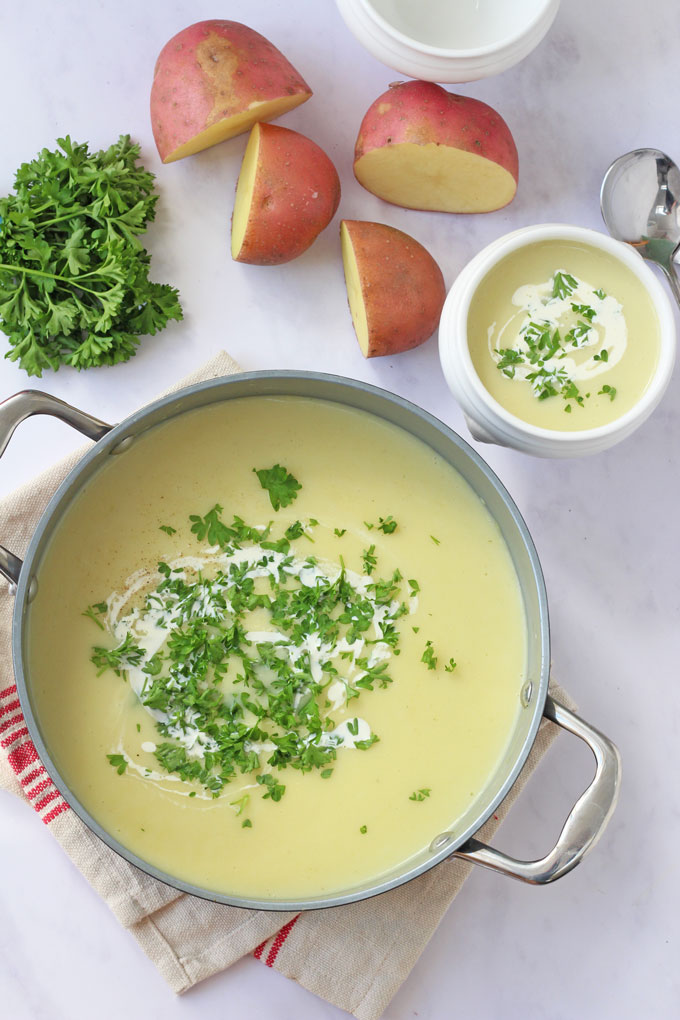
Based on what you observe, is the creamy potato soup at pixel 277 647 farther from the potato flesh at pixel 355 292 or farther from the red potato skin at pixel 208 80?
the red potato skin at pixel 208 80

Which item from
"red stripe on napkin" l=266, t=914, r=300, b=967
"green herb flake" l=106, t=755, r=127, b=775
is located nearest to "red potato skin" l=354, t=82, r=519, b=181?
"green herb flake" l=106, t=755, r=127, b=775

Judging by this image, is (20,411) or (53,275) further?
(53,275)

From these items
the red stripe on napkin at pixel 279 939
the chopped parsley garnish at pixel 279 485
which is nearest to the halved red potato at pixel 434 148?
the chopped parsley garnish at pixel 279 485

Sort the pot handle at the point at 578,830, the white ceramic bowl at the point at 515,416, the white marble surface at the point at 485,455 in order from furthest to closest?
the white marble surface at the point at 485,455 < the white ceramic bowl at the point at 515,416 < the pot handle at the point at 578,830

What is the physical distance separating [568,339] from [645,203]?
1.06 feet

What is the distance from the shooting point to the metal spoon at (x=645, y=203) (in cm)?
137

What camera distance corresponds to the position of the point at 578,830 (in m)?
1.08

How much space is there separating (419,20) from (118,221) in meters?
0.55

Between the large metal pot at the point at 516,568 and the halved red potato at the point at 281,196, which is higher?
the halved red potato at the point at 281,196

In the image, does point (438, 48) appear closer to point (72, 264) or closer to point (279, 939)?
point (72, 264)

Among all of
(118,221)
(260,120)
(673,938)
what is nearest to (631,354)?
(260,120)

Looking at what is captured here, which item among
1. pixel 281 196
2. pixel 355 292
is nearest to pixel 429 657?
pixel 355 292

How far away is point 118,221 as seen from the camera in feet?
4.06

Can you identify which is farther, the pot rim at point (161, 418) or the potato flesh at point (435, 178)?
the potato flesh at point (435, 178)
